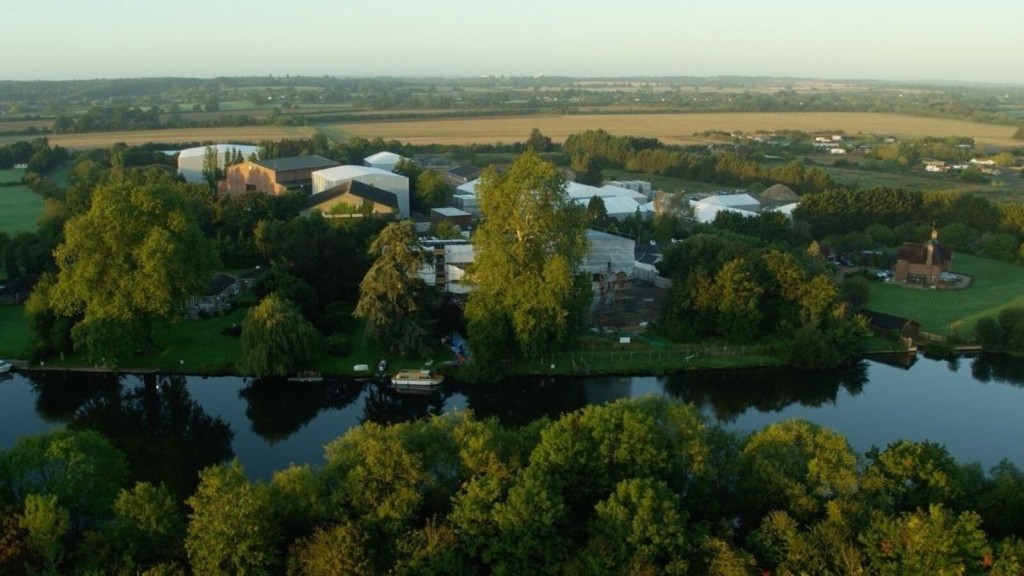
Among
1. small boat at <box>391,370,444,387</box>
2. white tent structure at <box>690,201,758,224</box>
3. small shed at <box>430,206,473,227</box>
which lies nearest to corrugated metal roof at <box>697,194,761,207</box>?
white tent structure at <box>690,201,758,224</box>

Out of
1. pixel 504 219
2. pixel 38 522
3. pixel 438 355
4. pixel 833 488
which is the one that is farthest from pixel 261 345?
pixel 833 488

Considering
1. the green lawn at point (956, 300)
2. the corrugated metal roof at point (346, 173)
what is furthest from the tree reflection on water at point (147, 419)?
the corrugated metal roof at point (346, 173)

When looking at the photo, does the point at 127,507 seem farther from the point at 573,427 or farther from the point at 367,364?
the point at 367,364

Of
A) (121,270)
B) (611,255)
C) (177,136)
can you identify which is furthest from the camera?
(177,136)

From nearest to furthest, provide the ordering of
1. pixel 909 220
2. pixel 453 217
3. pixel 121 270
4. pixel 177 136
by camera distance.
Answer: pixel 121 270, pixel 453 217, pixel 909 220, pixel 177 136

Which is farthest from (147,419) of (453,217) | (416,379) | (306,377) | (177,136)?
(177,136)

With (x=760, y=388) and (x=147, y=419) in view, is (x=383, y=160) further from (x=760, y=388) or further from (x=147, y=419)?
(x=760, y=388)

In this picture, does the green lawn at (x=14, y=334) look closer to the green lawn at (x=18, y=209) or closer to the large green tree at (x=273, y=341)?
the large green tree at (x=273, y=341)
